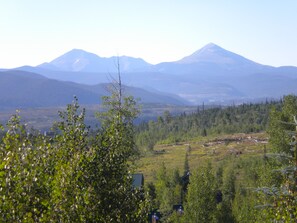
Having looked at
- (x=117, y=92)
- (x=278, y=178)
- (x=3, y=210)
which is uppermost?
(x=117, y=92)

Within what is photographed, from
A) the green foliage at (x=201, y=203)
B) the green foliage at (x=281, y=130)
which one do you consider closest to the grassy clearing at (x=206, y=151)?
the green foliage at (x=281, y=130)

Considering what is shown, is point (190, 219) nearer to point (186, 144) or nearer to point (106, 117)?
point (106, 117)

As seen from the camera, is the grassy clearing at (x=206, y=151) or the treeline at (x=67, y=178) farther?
the grassy clearing at (x=206, y=151)

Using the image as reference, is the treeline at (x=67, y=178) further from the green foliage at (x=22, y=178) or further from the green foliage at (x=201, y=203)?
the green foliage at (x=201, y=203)

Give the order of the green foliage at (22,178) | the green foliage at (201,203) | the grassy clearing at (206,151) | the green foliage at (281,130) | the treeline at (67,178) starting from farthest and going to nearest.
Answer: the grassy clearing at (206,151)
the green foliage at (281,130)
the green foliage at (201,203)
the treeline at (67,178)
the green foliage at (22,178)

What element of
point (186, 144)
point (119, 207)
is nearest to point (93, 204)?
point (119, 207)

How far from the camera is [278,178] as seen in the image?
45594mm

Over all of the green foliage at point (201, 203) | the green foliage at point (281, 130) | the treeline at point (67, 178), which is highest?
the treeline at point (67, 178)

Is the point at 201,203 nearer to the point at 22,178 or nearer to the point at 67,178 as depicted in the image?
the point at 67,178

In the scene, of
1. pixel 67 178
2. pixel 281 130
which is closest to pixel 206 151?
pixel 281 130

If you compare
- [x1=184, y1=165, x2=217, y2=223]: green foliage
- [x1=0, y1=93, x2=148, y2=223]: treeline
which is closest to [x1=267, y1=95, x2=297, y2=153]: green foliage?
[x1=184, y1=165, x2=217, y2=223]: green foliage

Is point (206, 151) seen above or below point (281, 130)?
below

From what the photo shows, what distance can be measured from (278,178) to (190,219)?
10288 millimetres

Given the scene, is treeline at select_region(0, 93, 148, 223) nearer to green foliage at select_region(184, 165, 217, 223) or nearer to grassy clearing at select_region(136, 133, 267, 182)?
green foliage at select_region(184, 165, 217, 223)
